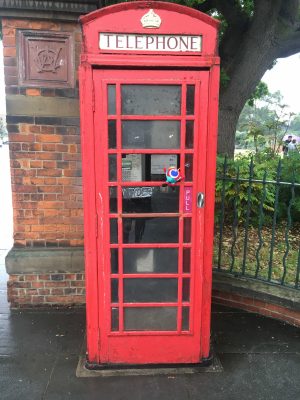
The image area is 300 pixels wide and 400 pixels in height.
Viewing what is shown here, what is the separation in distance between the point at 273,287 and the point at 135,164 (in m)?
2.18

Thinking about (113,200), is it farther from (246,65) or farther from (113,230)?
(246,65)

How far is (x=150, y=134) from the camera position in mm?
2564

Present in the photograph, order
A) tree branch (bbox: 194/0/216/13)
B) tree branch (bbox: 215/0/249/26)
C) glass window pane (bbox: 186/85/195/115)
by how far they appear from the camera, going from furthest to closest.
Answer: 1. tree branch (bbox: 194/0/216/13)
2. tree branch (bbox: 215/0/249/26)
3. glass window pane (bbox: 186/85/195/115)

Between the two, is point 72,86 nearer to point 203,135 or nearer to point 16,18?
point 16,18

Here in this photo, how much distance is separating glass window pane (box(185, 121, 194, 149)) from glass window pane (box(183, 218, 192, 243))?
0.55 metres

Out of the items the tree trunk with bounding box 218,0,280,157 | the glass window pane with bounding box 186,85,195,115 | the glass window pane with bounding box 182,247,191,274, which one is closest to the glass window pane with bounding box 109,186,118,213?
the glass window pane with bounding box 182,247,191,274

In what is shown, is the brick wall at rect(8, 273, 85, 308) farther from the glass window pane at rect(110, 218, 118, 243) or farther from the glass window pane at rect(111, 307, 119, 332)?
the glass window pane at rect(110, 218, 118, 243)

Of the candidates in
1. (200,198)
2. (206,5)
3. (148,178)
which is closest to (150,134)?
(148,178)

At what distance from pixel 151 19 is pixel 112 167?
1.02m

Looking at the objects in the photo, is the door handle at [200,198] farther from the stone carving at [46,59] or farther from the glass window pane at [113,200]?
the stone carving at [46,59]

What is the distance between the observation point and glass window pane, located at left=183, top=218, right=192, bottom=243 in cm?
270

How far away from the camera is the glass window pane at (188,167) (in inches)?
102

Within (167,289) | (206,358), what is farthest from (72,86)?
(206,358)

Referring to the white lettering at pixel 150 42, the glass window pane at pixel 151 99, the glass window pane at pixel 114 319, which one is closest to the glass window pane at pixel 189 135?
the glass window pane at pixel 151 99
